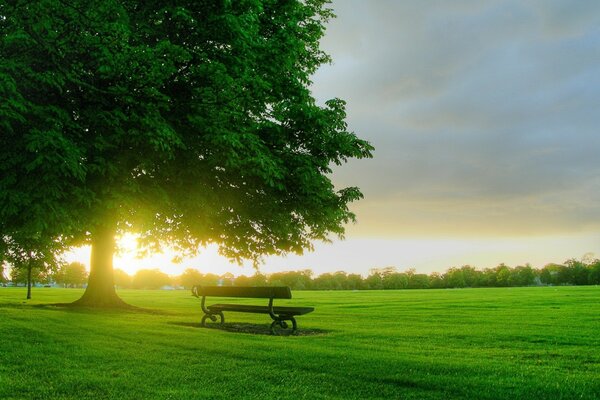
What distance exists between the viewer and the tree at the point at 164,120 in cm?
1614

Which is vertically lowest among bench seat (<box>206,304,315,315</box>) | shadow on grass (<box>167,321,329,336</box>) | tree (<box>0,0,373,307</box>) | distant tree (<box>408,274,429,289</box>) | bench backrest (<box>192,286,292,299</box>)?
distant tree (<box>408,274,429,289</box>)

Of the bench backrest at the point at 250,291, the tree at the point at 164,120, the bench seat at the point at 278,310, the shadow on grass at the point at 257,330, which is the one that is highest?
the tree at the point at 164,120

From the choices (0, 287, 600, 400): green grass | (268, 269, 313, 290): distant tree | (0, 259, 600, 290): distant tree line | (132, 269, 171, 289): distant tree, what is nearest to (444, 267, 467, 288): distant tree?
(0, 259, 600, 290): distant tree line

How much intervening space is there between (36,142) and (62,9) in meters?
4.17

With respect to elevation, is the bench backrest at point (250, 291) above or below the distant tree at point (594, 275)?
above

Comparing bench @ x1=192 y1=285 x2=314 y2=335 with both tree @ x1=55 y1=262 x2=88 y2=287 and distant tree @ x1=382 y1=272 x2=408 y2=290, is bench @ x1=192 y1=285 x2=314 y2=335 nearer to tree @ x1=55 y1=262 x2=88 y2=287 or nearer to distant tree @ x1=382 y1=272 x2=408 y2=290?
distant tree @ x1=382 y1=272 x2=408 y2=290

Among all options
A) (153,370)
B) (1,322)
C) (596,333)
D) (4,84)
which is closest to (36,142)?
(4,84)

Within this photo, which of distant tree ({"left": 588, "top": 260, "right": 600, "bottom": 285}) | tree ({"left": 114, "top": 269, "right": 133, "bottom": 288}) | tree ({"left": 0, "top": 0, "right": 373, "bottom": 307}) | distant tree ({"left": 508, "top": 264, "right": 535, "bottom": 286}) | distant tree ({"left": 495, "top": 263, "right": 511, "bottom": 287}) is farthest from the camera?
tree ({"left": 114, "top": 269, "right": 133, "bottom": 288})

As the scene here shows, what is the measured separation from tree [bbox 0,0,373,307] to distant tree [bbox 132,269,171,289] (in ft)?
454

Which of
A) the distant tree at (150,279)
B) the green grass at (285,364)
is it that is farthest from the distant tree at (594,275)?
the green grass at (285,364)

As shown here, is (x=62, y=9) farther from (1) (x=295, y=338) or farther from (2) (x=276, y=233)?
(2) (x=276, y=233)

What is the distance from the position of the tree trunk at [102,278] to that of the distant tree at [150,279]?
133 meters

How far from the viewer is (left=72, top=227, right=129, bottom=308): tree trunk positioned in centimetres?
2734

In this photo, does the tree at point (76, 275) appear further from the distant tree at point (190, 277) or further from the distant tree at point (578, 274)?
the distant tree at point (578, 274)
